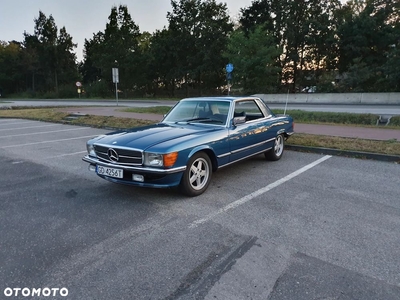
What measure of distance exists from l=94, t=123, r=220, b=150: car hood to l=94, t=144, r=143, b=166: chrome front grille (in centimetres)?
7

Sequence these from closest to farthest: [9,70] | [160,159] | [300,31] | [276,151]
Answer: [160,159] < [276,151] < [300,31] < [9,70]

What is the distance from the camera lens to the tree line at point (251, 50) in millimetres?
29984

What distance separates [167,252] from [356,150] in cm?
585

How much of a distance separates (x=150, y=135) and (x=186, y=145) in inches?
26.2

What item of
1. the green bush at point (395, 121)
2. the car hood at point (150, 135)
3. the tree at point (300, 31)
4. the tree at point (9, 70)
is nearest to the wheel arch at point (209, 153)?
the car hood at point (150, 135)

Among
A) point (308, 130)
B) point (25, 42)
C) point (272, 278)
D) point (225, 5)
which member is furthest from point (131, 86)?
point (272, 278)

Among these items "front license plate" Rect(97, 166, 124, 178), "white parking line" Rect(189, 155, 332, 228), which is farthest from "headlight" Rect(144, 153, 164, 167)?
"white parking line" Rect(189, 155, 332, 228)

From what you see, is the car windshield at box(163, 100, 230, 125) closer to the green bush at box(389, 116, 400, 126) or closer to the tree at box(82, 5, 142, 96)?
the green bush at box(389, 116, 400, 126)

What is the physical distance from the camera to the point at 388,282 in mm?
2385

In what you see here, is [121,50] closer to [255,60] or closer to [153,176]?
[255,60]

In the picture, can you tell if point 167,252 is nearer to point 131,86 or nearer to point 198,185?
point 198,185

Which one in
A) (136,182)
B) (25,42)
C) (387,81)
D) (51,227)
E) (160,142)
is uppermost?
(25,42)

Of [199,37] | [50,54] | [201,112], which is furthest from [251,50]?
[50,54]

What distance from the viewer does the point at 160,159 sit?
380 centimetres
